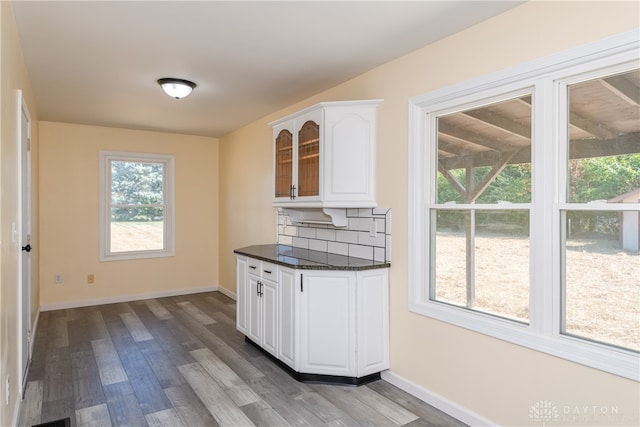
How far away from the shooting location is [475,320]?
2.39 meters

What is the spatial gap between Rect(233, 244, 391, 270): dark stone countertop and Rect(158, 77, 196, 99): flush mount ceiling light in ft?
5.01

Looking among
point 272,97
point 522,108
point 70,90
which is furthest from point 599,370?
point 70,90

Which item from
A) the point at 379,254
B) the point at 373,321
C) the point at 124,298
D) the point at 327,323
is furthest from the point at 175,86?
the point at 124,298

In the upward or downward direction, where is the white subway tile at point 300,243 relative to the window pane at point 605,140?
downward

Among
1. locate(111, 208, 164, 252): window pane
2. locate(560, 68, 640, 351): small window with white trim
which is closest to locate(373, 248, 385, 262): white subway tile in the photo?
locate(560, 68, 640, 351): small window with white trim

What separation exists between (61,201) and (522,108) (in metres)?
5.33

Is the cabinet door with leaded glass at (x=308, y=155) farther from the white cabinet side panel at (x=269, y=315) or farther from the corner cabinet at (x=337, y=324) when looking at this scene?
the white cabinet side panel at (x=269, y=315)

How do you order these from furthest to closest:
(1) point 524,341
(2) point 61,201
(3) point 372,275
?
(2) point 61,201 < (3) point 372,275 < (1) point 524,341

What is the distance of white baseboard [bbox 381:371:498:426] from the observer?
2.36 metres

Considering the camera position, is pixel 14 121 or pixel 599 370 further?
pixel 14 121

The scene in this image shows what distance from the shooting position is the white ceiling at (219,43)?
221 cm

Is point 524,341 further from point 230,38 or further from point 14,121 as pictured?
point 14,121

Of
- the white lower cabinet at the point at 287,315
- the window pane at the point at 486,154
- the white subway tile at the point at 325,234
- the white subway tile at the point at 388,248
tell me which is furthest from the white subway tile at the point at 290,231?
the window pane at the point at 486,154

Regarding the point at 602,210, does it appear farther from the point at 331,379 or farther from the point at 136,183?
the point at 136,183
